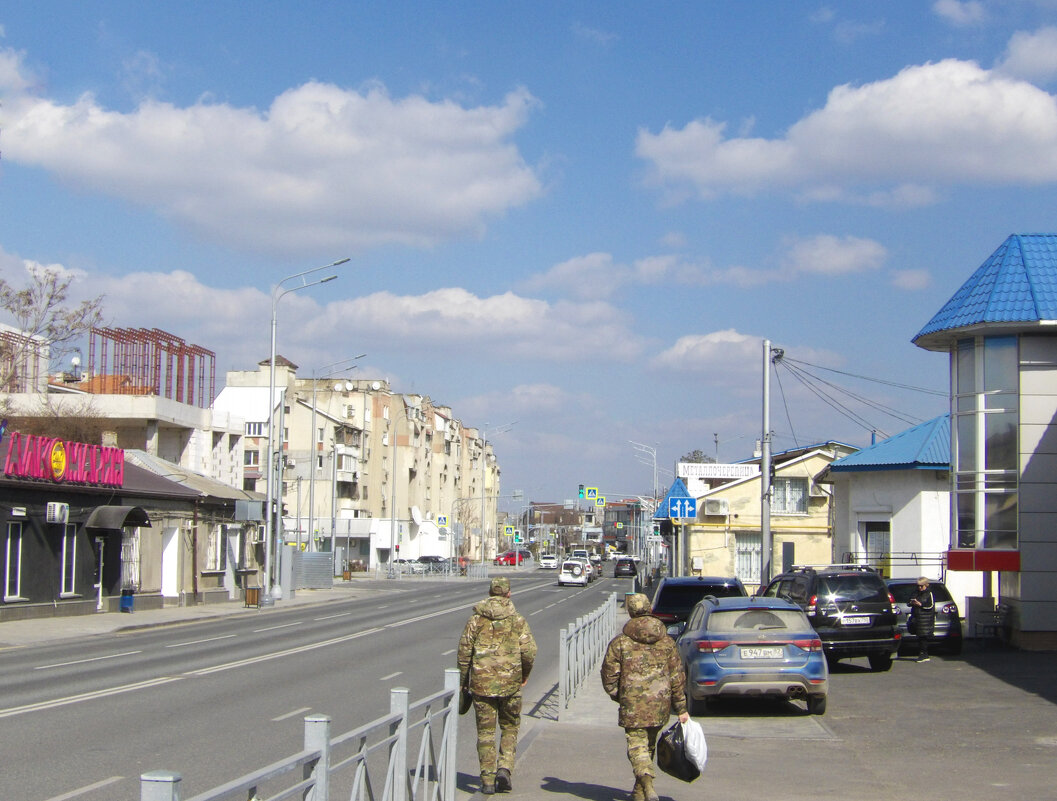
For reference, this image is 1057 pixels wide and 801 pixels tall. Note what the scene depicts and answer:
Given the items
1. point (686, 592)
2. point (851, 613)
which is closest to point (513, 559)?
point (686, 592)

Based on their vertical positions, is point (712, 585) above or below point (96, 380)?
below

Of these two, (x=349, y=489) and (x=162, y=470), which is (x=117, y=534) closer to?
(x=162, y=470)

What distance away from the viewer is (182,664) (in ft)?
66.2

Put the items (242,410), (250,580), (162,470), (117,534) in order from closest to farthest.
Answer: (117,534)
(162,470)
(250,580)
(242,410)

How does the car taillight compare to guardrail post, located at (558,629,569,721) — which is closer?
the car taillight

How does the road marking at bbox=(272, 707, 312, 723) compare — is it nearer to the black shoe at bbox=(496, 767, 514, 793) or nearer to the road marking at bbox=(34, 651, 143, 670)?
the black shoe at bbox=(496, 767, 514, 793)

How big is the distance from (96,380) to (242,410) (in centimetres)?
2664

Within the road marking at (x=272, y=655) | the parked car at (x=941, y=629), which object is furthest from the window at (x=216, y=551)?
the parked car at (x=941, y=629)

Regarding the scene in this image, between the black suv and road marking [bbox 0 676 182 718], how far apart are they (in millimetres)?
10069

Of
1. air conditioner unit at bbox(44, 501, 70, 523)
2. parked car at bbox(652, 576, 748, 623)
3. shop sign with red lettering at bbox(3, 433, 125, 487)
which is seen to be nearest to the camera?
parked car at bbox(652, 576, 748, 623)

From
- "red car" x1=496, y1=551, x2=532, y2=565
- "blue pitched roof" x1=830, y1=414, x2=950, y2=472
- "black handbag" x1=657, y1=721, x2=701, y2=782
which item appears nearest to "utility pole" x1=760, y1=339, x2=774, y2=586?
"blue pitched roof" x1=830, y1=414, x2=950, y2=472

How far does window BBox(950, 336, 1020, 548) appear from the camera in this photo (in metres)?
23.5

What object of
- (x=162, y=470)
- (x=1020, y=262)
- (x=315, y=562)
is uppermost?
(x=1020, y=262)

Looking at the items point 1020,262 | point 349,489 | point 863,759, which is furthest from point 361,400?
point 863,759
